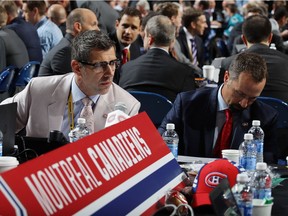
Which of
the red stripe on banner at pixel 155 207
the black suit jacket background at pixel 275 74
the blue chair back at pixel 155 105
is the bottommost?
the black suit jacket background at pixel 275 74

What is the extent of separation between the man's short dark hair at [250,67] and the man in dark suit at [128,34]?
372cm

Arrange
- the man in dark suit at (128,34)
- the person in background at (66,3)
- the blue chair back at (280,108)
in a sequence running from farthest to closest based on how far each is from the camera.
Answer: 1. the person in background at (66,3)
2. the man in dark suit at (128,34)
3. the blue chair back at (280,108)

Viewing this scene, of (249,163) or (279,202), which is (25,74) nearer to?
(249,163)

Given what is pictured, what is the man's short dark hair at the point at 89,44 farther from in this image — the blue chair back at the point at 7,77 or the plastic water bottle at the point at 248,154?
the blue chair back at the point at 7,77

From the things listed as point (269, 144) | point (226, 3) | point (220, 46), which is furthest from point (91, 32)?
point (226, 3)

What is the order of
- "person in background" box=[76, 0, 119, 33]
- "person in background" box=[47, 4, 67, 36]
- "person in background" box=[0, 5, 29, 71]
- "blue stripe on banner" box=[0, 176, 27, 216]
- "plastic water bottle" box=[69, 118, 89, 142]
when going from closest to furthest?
"blue stripe on banner" box=[0, 176, 27, 216], "plastic water bottle" box=[69, 118, 89, 142], "person in background" box=[0, 5, 29, 71], "person in background" box=[47, 4, 67, 36], "person in background" box=[76, 0, 119, 33]

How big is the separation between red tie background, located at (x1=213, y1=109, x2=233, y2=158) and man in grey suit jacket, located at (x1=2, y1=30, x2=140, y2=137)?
1.62 feet

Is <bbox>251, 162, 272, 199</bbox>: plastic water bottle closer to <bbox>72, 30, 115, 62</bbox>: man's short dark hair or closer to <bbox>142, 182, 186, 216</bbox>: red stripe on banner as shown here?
<bbox>142, 182, 186, 216</bbox>: red stripe on banner

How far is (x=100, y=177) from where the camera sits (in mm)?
2588

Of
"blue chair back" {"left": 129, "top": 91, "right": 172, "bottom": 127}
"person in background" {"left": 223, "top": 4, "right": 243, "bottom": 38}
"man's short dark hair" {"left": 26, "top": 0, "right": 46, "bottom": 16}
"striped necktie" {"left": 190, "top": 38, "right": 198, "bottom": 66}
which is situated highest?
"blue chair back" {"left": 129, "top": 91, "right": 172, "bottom": 127}

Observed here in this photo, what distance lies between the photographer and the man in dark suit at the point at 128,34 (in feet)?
26.2

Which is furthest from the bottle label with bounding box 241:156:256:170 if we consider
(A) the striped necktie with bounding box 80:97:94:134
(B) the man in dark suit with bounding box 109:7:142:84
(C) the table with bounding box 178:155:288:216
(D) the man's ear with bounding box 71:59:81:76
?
(B) the man in dark suit with bounding box 109:7:142:84

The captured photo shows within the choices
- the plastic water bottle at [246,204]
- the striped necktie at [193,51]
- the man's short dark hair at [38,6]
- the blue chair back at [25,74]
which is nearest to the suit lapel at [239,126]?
the plastic water bottle at [246,204]

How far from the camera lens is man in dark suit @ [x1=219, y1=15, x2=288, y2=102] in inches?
246
